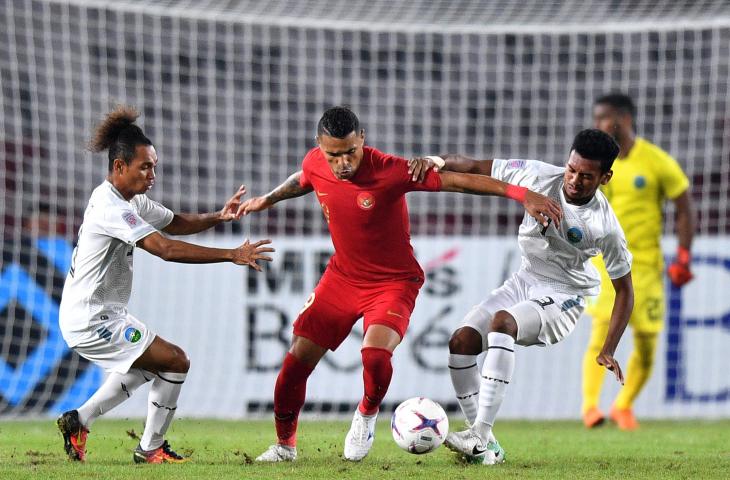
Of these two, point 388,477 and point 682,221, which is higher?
point 682,221

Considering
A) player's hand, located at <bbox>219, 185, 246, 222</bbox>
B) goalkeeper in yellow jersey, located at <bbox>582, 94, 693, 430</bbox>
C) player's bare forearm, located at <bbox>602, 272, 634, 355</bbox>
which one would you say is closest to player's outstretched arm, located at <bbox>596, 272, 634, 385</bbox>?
player's bare forearm, located at <bbox>602, 272, 634, 355</bbox>

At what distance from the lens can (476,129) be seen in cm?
1163

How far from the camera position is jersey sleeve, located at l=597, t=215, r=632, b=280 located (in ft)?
19.0

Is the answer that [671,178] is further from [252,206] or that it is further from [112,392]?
[112,392]

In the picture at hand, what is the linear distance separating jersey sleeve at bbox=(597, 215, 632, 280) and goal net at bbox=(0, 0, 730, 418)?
3610mm

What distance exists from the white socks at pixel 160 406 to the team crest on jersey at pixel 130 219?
0.73 m

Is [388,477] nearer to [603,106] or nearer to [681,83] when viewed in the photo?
[603,106]

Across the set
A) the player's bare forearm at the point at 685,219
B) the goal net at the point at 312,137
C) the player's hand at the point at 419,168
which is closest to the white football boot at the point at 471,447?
the player's hand at the point at 419,168

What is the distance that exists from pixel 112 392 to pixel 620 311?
2.46m

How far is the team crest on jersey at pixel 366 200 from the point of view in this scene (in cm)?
557

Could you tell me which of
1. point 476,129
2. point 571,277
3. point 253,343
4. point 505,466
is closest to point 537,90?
point 476,129

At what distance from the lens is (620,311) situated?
5.73 metres

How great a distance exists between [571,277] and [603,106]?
8.41 feet

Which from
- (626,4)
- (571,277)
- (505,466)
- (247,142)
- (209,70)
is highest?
(626,4)
